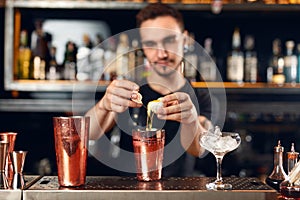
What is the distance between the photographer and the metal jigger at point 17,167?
4.32 ft

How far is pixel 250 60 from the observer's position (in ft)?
9.99

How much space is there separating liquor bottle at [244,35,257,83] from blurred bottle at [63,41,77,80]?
1.01 metres

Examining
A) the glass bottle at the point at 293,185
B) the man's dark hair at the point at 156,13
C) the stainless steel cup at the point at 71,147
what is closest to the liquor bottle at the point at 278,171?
the glass bottle at the point at 293,185

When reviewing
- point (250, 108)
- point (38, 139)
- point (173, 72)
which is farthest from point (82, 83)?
point (250, 108)

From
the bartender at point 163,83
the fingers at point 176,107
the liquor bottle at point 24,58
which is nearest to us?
the fingers at point 176,107

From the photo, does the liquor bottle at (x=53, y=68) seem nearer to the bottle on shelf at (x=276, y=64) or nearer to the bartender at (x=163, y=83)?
the bartender at (x=163, y=83)

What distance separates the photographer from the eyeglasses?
7.63 feet

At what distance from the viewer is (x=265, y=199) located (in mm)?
1322

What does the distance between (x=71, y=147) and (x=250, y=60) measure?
192 cm

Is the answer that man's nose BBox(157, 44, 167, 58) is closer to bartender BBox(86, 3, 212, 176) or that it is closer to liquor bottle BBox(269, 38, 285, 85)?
bartender BBox(86, 3, 212, 176)

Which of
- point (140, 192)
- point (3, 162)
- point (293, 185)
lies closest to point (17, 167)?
point (3, 162)

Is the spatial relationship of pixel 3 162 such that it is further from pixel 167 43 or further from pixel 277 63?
pixel 277 63

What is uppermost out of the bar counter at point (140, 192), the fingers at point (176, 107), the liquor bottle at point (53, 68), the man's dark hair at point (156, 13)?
the man's dark hair at point (156, 13)

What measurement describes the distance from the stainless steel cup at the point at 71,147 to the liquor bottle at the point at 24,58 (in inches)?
65.5
